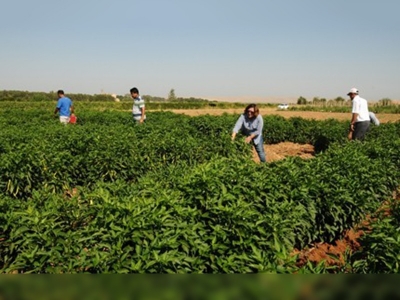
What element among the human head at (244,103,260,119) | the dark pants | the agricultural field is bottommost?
the agricultural field

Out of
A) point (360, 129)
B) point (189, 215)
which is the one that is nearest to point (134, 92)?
point (360, 129)

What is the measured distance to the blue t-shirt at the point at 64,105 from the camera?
14.0 meters

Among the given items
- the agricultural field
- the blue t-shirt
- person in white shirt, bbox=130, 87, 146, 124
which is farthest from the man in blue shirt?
the agricultural field

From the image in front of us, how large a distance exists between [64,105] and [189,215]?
466 inches

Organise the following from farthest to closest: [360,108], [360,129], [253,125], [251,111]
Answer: [360,129]
[360,108]
[253,125]
[251,111]

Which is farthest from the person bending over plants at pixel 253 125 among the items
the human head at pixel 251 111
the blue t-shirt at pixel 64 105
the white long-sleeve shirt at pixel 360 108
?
the blue t-shirt at pixel 64 105

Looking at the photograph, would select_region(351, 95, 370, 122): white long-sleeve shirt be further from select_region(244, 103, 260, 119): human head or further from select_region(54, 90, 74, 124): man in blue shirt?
select_region(54, 90, 74, 124): man in blue shirt

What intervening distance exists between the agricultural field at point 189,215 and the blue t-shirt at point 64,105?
650 cm

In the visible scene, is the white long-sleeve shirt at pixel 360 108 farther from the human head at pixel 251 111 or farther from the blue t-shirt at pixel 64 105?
the blue t-shirt at pixel 64 105

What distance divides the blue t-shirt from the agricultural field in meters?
6.50

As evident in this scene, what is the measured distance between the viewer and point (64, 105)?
14055 millimetres

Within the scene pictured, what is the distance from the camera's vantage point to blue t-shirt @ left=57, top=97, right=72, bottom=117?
14.0 metres

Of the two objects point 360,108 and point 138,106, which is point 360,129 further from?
point 138,106

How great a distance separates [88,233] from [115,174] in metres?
4.54
